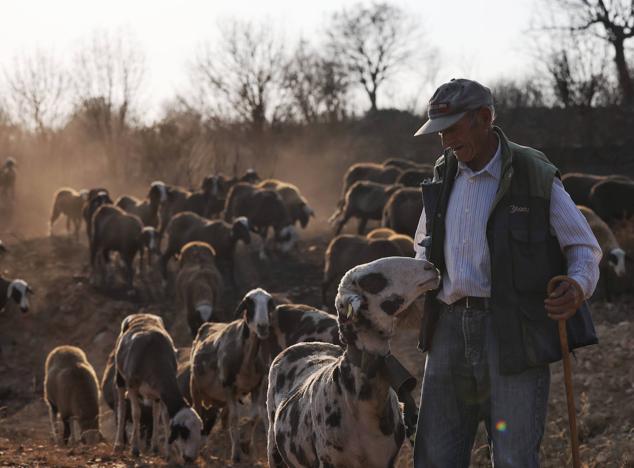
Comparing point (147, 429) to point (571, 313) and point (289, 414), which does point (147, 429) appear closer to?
point (289, 414)

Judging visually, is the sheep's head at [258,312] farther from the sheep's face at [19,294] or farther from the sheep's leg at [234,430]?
the sheep's face at [19,294]

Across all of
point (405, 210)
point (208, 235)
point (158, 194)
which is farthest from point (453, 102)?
point (158, 194)

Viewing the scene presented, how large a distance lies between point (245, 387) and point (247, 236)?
13.3m

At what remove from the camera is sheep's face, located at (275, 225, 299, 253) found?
27.5m

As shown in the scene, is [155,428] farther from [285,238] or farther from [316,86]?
[316,86]

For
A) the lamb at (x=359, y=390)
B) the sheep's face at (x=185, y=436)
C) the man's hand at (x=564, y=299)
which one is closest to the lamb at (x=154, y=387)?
the sheep's face at (x=185, y=436)

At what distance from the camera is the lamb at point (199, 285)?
19312 mm

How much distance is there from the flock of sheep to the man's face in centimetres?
62

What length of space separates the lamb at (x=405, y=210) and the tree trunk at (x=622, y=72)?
62.2ft

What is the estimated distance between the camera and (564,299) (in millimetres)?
4590

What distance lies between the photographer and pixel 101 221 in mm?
25328

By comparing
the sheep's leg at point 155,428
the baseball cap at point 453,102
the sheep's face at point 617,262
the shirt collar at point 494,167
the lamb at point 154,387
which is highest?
the baseball cap at point 453,102

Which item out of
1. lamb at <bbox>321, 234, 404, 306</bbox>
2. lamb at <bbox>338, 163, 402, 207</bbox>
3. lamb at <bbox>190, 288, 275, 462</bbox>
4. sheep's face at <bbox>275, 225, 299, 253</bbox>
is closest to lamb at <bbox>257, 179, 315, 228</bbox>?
lamb at <bbox>338, 163, 402, 207</bbox>

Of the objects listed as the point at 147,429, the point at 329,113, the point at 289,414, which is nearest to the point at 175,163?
the point at 329,113
